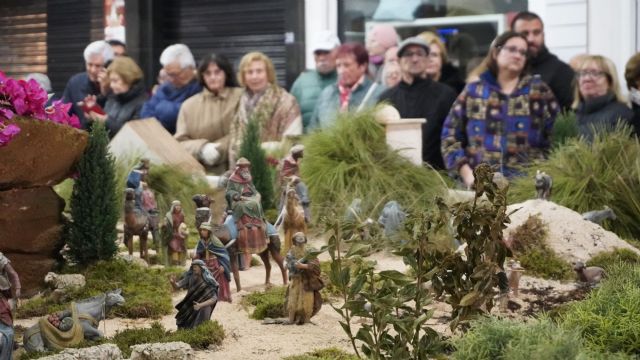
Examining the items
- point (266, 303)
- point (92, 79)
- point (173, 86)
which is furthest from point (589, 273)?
point (92, 79)

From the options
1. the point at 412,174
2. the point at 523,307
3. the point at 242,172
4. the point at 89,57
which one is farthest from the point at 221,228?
the point at 89,57

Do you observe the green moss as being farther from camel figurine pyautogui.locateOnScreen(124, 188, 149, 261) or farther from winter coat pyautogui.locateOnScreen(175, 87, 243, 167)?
winter coat pyautogui.locateOnScreen(175, 87, 243, 167)

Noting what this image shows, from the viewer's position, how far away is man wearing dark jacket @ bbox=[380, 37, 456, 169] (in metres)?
10.2

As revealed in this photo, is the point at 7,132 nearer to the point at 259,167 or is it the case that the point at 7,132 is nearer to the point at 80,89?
the point at 259,167

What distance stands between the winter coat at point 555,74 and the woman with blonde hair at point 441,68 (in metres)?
0.77

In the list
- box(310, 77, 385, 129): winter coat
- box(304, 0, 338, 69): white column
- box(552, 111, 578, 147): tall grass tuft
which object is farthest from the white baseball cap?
box(552, 111, 578, 147): tall grass tuft

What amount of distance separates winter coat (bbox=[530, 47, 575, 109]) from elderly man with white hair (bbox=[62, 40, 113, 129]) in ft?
14.7

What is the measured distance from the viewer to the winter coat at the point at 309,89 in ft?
35.4

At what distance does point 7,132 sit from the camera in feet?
22.5

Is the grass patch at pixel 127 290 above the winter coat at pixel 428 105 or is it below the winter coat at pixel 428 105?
below

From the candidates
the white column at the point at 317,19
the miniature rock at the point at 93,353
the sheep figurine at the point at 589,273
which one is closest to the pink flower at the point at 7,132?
the miniature rock at the point at 93,353

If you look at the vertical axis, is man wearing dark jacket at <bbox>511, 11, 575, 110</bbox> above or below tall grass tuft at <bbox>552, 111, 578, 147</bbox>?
above

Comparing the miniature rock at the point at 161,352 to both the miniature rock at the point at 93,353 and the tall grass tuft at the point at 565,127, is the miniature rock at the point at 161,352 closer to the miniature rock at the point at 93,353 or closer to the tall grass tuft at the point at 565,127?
the miniature rock at the point at 93,353

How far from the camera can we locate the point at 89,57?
11711mm
